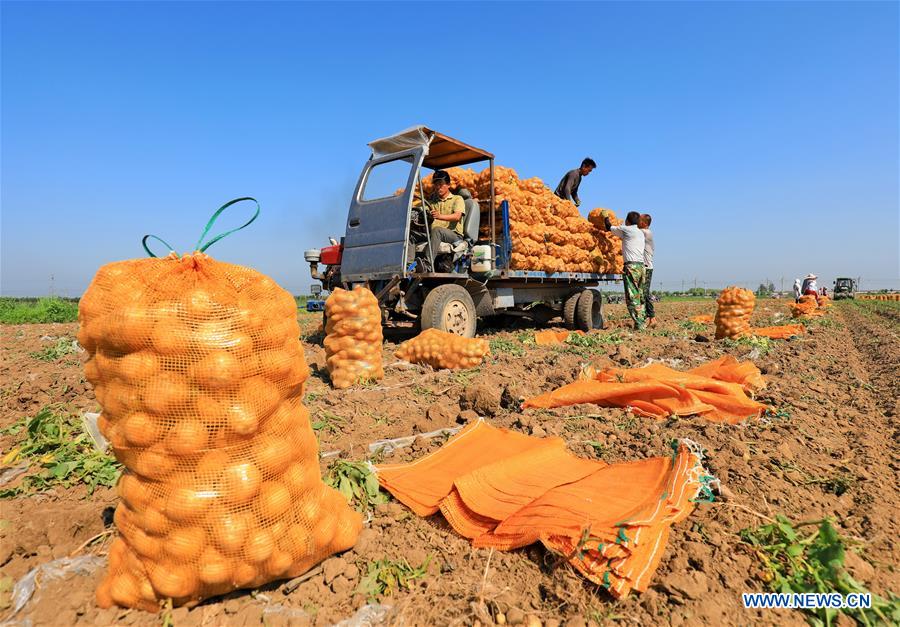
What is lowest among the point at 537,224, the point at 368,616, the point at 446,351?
the point at 368,616

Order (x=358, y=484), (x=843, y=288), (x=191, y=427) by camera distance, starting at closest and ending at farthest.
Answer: (x=191, y=427), (x=358, y=484), (x=843, y=288)

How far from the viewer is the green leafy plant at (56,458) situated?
99.3 inches

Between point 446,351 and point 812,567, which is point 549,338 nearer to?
point 446,351

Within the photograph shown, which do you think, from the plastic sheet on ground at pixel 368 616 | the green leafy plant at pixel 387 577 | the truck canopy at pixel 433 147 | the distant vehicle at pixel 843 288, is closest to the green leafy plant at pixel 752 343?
the truck canopy at pixel 433 147

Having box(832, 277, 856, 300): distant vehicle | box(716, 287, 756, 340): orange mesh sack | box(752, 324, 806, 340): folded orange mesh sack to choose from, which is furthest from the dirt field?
box(832, 277, 856, 300): distant vehicle

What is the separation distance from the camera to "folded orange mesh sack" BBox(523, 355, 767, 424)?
3561 mm

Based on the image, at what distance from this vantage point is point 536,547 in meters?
1.94

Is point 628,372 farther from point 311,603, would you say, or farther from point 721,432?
point 311,603

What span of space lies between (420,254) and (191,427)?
5.77 m

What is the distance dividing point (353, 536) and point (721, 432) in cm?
244

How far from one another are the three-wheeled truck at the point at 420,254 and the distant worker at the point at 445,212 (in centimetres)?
13

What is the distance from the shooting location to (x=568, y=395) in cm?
394

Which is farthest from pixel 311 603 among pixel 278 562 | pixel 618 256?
pixel 618 256

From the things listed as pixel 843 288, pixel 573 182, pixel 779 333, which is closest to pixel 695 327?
pixel 779 333
